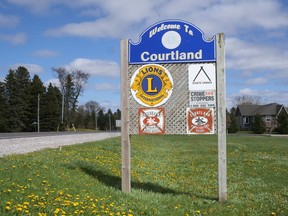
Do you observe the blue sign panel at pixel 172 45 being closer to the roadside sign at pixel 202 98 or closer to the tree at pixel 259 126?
the roadside sign at pixel 202 98

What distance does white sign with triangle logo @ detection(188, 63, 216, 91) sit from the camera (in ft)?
26.0

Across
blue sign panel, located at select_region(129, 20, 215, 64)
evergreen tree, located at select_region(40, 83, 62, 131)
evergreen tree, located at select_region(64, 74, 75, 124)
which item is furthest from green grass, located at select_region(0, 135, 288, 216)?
evergreen tree, located at select_region(64, 74, 75, 124)

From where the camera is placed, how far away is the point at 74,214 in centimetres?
547

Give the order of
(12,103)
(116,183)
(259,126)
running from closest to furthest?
1. (116,183)
2. (12,103)
3. (259,126)

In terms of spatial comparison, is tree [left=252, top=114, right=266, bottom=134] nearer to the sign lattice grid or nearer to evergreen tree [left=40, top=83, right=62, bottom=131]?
evergreen tree [left=40, top=83, right=62, bottom=131]

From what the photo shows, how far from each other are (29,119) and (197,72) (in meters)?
75.1

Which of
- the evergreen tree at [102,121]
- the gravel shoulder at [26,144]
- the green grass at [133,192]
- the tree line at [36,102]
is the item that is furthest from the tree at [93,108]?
the green grass at [133,192]

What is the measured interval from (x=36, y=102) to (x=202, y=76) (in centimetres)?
7533

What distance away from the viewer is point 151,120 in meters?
8.28

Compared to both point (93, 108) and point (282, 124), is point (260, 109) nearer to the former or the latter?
point (282, 124)

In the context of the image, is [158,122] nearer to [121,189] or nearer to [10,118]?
[121,189]

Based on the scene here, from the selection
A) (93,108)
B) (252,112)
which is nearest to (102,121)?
(93,108)

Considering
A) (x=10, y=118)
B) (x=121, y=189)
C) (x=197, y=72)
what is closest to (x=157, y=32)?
(x=197, y=72)

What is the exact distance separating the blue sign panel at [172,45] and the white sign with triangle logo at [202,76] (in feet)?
0.48
